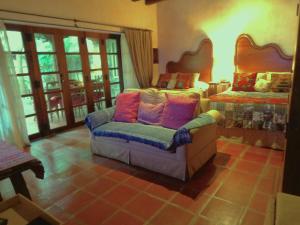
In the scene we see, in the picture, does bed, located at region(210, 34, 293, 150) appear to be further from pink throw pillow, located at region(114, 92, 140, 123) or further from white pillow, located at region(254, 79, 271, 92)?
pink throw pillow, located at region(114, 92, 140, 123)

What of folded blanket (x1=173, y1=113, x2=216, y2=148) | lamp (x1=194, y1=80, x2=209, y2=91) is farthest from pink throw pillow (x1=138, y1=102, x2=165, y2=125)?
lamp (x1=194, y1=80, x2=209, y2=91)

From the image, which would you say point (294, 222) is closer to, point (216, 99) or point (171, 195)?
point (171, 195)

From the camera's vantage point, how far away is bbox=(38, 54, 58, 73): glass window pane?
145 inches

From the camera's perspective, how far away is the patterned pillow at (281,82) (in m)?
3.62

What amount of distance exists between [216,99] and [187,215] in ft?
6.59

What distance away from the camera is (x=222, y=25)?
466 cm

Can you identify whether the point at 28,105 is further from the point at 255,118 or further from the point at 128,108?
the point at 255,118

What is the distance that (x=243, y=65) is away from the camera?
4.51 m

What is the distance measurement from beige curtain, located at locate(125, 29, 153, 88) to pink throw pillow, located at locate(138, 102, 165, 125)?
7.74 feet

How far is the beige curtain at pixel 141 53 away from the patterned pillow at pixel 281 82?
107 inches

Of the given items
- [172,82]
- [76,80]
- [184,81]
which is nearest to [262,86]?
[184,81]

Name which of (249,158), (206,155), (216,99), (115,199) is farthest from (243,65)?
(115,199)

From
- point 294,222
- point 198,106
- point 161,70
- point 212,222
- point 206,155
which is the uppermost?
point 161,70

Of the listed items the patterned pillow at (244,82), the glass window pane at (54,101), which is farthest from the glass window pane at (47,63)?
the patterned pillow at (244,82)
